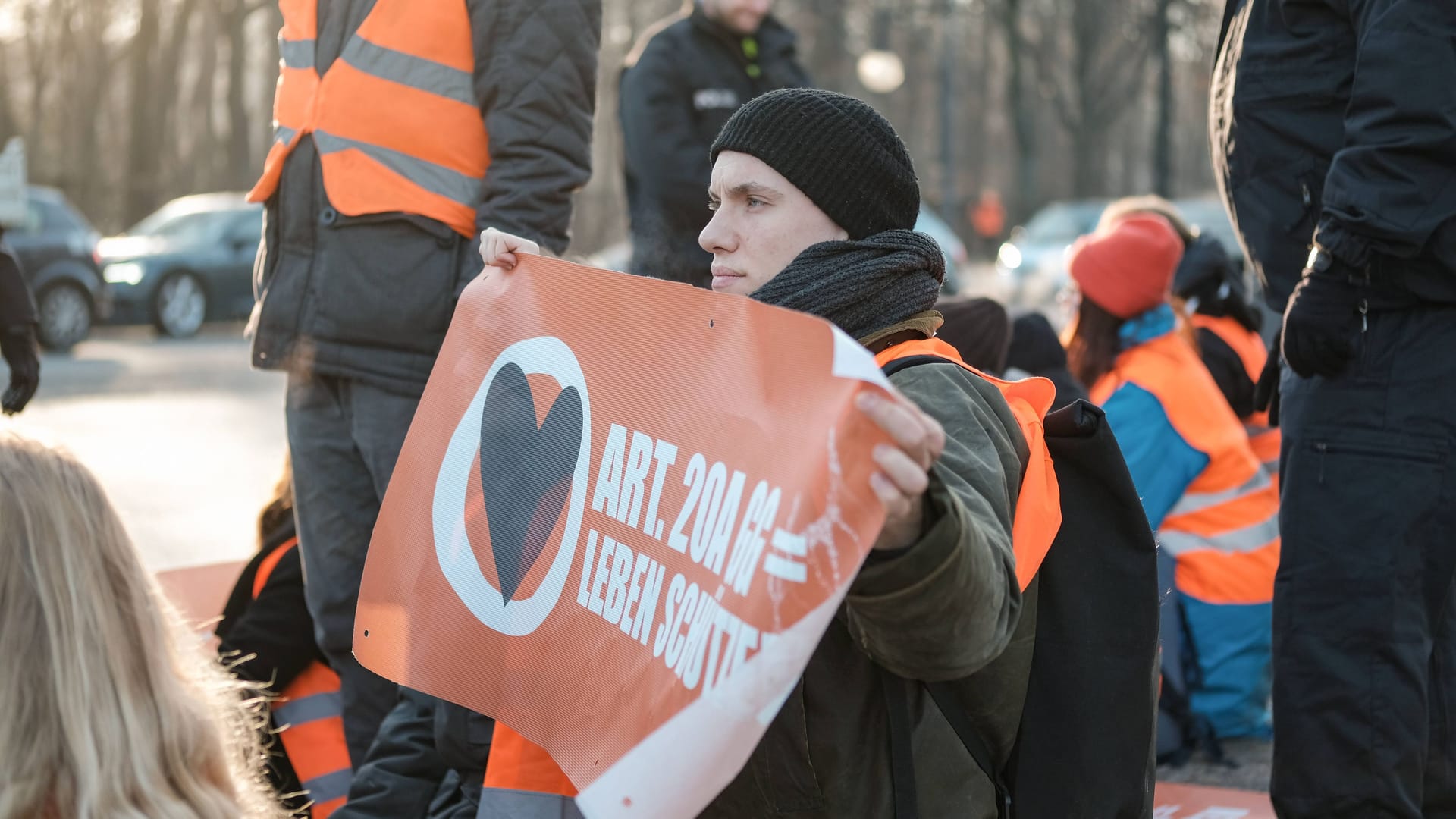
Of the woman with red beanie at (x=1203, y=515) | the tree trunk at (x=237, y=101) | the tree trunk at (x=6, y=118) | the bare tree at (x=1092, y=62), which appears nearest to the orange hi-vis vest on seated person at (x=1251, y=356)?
the woman with red beanie at (x=1203, y=515)

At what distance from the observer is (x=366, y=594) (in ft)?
8.25

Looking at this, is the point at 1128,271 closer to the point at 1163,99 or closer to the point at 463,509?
the point at 463,509

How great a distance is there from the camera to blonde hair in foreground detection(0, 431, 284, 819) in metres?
1.85

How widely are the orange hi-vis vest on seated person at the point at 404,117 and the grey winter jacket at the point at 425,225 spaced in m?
0.03

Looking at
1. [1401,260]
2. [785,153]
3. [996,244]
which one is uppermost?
[785,153]

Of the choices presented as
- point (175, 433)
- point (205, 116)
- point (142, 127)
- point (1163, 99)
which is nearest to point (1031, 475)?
point (175, 433)

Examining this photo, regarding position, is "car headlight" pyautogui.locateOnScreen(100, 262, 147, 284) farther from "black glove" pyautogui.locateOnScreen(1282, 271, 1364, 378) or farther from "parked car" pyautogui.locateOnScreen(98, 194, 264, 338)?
"black glove" pyautogui.locateOnScreen(1282, 271, 1364, 378)

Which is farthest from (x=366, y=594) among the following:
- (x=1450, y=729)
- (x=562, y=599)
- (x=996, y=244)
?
(x=996, y=244)

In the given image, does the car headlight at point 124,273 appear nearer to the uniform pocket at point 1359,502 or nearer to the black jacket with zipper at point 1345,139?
the black jacket with zipper at point 1345,139

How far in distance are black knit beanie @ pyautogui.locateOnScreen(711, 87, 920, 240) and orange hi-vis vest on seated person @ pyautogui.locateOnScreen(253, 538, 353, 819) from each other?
1850 millimetres

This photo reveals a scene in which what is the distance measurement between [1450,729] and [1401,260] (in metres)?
0.87

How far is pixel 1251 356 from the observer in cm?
532

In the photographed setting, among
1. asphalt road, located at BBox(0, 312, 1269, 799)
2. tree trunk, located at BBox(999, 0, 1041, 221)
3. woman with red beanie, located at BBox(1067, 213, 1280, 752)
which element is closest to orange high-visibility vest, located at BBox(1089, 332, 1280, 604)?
woman with red beanie, located at BBox(1067, 213, 1280, 752)

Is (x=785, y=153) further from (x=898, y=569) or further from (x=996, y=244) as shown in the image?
(x=996, y=244)
